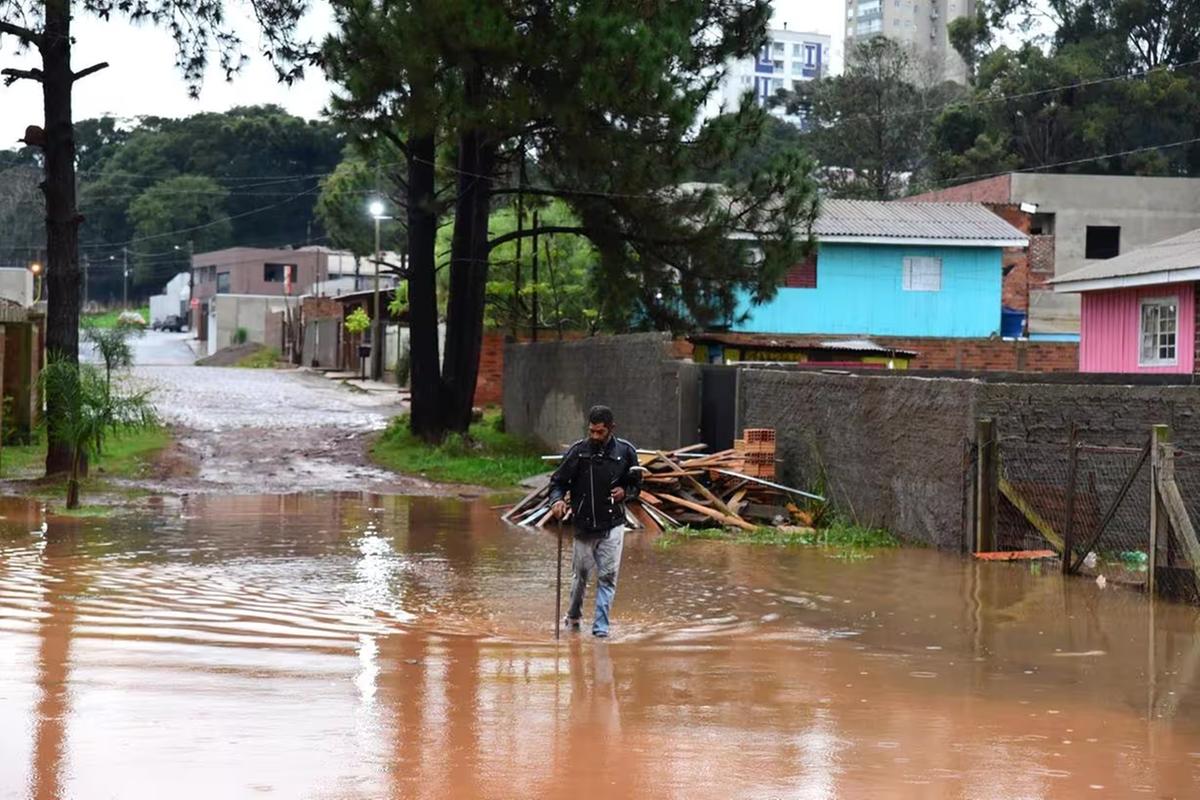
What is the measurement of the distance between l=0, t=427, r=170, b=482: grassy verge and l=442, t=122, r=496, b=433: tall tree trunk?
18.2 ft

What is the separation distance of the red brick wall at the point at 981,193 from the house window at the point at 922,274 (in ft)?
29.3

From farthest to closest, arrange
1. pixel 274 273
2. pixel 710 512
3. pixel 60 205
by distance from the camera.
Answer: pixel 274 273
pixel 60 205
pixel 710 512

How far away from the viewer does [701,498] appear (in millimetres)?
20906

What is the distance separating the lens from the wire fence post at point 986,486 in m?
16.5

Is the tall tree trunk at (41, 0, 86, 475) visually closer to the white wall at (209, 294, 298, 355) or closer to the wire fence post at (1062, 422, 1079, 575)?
the wire fence post at (1062, 422, 1079, 575)

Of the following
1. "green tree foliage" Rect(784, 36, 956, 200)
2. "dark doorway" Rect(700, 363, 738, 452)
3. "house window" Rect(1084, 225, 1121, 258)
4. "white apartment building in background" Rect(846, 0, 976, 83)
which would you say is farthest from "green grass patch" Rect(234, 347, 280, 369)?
"white apartment building in background" Rect(846, 0, 976, 83)

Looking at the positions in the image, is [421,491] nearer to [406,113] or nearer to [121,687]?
[406,113]

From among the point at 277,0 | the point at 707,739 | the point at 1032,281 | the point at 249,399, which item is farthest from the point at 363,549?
the point at 1032,281

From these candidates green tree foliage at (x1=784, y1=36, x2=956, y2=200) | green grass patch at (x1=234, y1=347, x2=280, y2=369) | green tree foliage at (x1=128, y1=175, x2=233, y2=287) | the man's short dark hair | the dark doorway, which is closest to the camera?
the man's short dark hair

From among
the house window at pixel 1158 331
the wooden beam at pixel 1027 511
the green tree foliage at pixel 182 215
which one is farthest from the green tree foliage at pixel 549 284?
the green tree foliage at pixel 182 215

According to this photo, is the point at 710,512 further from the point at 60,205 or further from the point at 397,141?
the point at 397,141

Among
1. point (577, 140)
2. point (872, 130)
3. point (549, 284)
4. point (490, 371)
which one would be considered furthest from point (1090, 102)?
point (577, 140)

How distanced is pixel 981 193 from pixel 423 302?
28.1 metres

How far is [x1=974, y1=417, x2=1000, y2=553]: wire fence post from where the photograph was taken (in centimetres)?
1645
